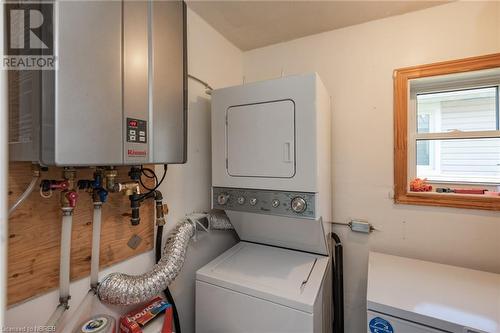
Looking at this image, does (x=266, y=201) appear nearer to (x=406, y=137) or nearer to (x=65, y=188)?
(x=65, y=188)

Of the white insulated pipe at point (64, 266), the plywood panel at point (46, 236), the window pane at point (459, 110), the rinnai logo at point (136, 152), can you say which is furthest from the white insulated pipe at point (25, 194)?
the window pane at point (459, 110)

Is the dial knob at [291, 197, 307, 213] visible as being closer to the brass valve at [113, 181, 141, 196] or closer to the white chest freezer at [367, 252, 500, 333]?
the white chest freezer at [367, 252, 500, 333]

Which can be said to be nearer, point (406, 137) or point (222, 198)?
point (222, 198)

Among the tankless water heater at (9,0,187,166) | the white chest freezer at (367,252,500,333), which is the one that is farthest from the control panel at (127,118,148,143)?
the white chest freezer at (367,252,500,333)

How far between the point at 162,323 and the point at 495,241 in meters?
2.10

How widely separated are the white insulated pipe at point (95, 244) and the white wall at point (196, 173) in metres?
0.16

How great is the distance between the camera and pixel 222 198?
157cm

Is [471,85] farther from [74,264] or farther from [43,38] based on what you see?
[74,264]

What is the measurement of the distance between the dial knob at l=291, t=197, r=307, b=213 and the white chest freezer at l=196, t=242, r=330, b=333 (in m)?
0.40

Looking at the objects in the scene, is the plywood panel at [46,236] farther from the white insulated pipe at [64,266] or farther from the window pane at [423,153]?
the window pane at [423,153]

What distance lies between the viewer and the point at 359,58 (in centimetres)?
186

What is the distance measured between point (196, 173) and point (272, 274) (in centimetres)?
89

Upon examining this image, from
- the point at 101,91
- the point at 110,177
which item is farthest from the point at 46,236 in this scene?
the point at 101,91

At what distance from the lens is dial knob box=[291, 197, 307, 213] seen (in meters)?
1.33
